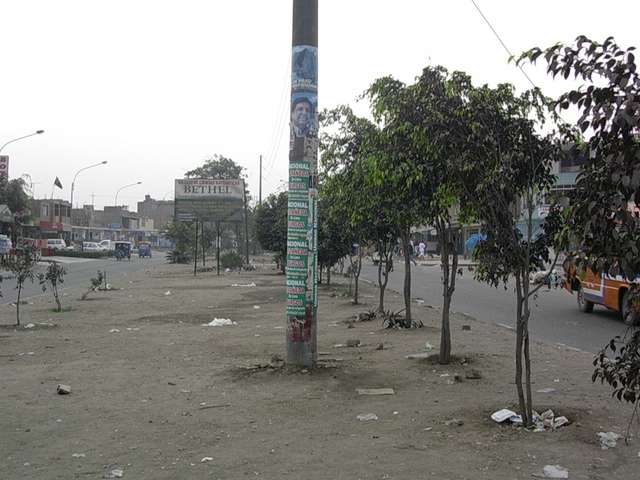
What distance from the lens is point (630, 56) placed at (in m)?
3.40

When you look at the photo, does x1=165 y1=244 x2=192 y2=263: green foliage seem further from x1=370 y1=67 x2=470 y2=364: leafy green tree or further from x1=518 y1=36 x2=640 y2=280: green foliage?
x1=518 y1=36 x2=640 y2=280: green foliage

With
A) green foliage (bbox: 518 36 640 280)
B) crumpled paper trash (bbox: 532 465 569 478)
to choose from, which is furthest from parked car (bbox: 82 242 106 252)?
green foliage (bbox: 518 36 640 280)

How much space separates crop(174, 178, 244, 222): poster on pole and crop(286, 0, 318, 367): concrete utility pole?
106ft

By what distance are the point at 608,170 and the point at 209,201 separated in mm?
38179

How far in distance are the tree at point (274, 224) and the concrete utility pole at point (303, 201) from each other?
77.9 ft

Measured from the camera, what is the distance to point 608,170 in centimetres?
338

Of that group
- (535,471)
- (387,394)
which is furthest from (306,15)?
(535,471)

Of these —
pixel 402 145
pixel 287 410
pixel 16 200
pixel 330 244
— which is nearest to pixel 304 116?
pixel 402 145

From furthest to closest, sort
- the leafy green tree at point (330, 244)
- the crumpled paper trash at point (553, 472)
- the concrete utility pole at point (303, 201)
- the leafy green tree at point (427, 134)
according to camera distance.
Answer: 1. the leafy green tree at point (330, 244)
2. the concrete utility pole at point (303, 201)
3. the leafy green tree at point (427, 134)
4. the crumpled paper trash at point (553, 472)

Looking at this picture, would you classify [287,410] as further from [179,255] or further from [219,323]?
[179,255]

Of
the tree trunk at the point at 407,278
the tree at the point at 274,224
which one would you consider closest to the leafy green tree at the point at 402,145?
the tree trunk at the point at 407,278

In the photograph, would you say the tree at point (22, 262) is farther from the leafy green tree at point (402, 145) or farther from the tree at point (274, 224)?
the tree at point (274, 224)

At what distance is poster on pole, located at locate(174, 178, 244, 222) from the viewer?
40531 mm

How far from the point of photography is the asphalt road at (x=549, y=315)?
12.4 meters
